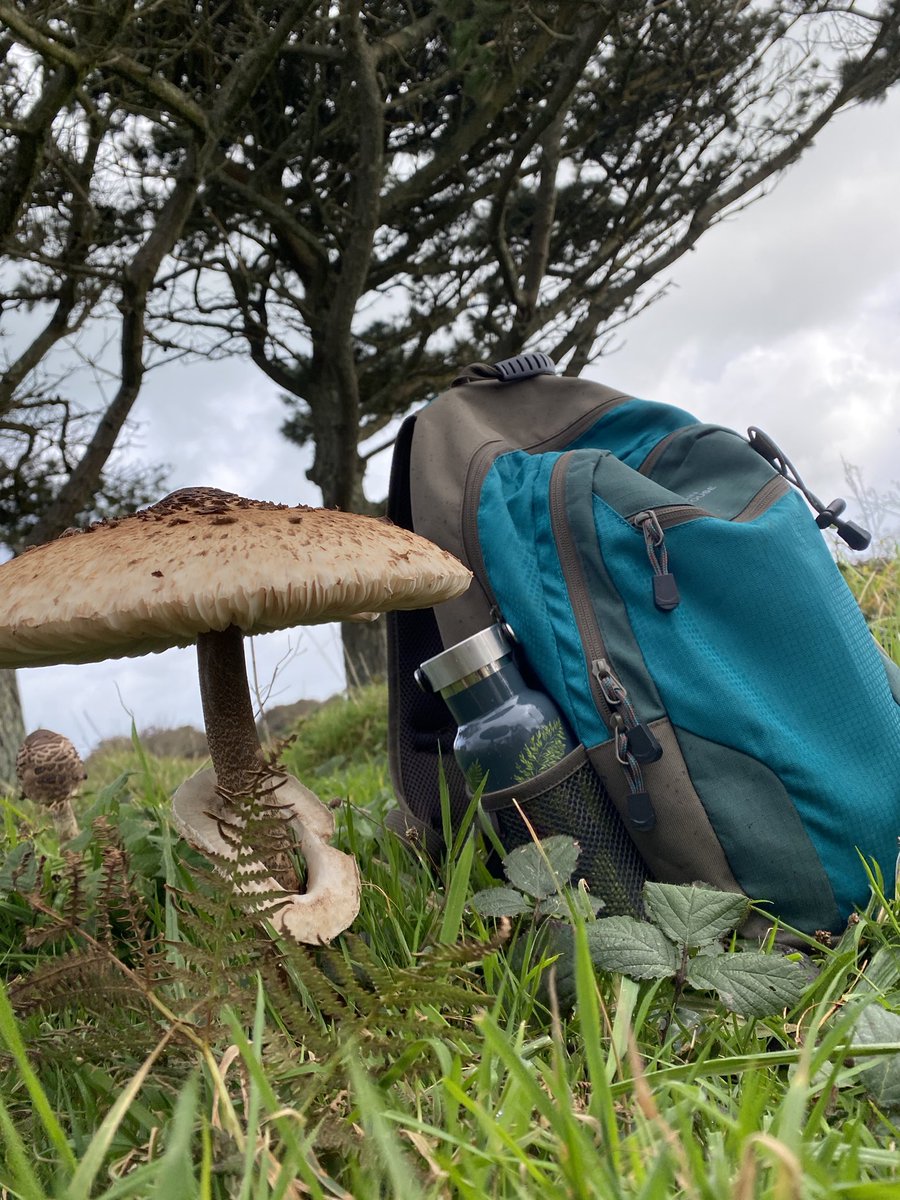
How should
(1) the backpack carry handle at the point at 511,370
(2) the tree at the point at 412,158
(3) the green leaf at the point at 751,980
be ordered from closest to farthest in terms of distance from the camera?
(3) the green leaf at the point at 751,980 → (1) the backpack carry handle at the point at 511,370 → (2) the tree at the point at 412,158

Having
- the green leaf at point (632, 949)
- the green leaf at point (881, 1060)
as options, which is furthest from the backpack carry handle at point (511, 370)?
the green leaf at point (881, 1060)

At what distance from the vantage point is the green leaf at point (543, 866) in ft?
4.68

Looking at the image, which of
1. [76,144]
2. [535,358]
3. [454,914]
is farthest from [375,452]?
[454,914]

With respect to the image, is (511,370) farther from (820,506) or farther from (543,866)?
(543,866)

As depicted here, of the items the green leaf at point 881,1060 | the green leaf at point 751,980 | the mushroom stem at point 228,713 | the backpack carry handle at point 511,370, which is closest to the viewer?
the green leaf at point 881,1060

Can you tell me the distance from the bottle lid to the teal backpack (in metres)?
0.11

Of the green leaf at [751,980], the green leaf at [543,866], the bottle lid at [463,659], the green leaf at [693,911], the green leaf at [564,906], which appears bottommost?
the green leaf at [751,980]

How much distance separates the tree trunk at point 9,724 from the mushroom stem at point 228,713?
216 inches

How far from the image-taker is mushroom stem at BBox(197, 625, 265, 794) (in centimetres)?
152

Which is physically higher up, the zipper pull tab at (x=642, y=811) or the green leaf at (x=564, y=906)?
the zipper pull tab at (x=642, y=811)

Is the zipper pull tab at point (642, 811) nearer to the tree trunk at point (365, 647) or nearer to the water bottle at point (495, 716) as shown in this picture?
the water bottle at point (495, 716)

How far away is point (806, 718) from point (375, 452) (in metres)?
6.81

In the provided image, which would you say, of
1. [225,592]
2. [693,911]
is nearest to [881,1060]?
[693,911]

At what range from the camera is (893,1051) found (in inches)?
45.6
